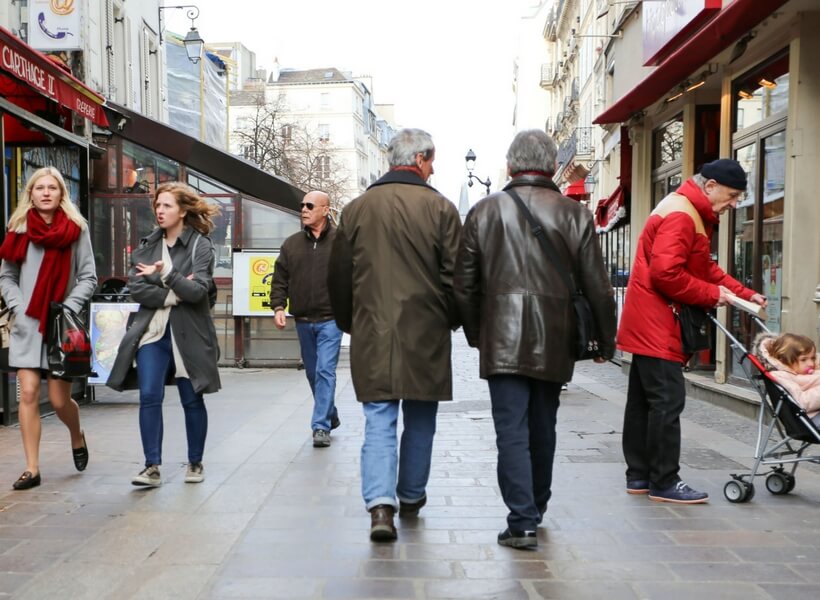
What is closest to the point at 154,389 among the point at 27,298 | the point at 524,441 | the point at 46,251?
the point at 27,298

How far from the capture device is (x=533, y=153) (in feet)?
14.5

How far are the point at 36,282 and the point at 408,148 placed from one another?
2530 mm

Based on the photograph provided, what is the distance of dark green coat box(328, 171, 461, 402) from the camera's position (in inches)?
172

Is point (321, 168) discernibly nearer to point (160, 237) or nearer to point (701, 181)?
point (160, 237)

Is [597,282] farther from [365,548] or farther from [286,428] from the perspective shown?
[286,428]

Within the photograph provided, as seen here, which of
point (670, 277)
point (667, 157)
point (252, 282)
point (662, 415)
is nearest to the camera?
point (670, 277)

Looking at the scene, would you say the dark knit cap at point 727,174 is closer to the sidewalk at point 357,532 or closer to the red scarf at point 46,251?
the sidewalk at point 357,532

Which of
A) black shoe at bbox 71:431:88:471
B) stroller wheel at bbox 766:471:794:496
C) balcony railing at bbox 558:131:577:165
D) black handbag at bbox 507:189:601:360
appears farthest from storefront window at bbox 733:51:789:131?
balcony railing at bbox 558:131:577:165

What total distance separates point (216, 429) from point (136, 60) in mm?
14493

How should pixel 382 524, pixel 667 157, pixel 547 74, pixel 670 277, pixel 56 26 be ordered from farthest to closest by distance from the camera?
pixel 547 74 < pixel 667 157 < pixel 56 26 < pixel 670 277 < pixel 382 524

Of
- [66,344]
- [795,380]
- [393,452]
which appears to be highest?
[66,344]

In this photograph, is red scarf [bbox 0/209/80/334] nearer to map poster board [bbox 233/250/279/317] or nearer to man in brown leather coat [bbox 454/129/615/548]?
man in brown leather coat [bbox 454/129/615/548]

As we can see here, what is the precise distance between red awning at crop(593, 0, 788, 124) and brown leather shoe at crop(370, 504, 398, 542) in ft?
17.9

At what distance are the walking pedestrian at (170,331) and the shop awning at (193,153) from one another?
841 centimetres
